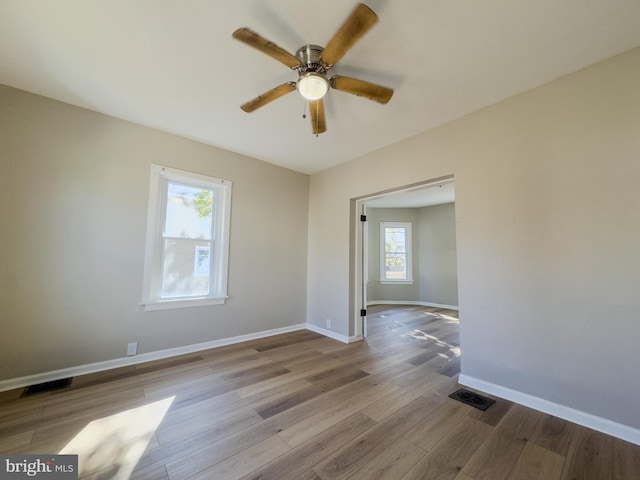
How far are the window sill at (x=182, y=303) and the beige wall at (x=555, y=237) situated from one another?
302 centimetres

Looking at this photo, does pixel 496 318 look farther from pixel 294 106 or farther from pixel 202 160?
pixel 202 160

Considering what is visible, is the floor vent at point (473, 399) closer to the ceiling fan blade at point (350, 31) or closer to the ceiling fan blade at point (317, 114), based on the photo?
the ceiling fan blade at point (317, 114)

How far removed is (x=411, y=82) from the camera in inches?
84.7

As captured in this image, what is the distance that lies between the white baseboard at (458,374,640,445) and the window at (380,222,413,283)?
15.3 feet

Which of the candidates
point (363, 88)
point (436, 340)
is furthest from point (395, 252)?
point (363, 88)

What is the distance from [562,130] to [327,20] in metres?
2.06

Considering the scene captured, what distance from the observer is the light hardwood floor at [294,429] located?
144 cm

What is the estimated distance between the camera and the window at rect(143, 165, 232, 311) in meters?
2.98

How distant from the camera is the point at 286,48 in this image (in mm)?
1862

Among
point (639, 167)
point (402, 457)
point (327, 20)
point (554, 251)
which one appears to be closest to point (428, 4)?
point (327, 20)

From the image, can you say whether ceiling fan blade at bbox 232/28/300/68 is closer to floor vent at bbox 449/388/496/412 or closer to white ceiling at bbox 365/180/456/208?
floor vent at bbox 449/388/496/412

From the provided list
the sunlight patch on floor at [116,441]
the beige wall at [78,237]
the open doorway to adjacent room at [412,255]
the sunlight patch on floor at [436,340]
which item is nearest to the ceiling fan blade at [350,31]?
the beige wall at [78,237]

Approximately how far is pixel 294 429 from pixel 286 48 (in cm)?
281

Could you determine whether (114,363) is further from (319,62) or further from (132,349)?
(319,62)
